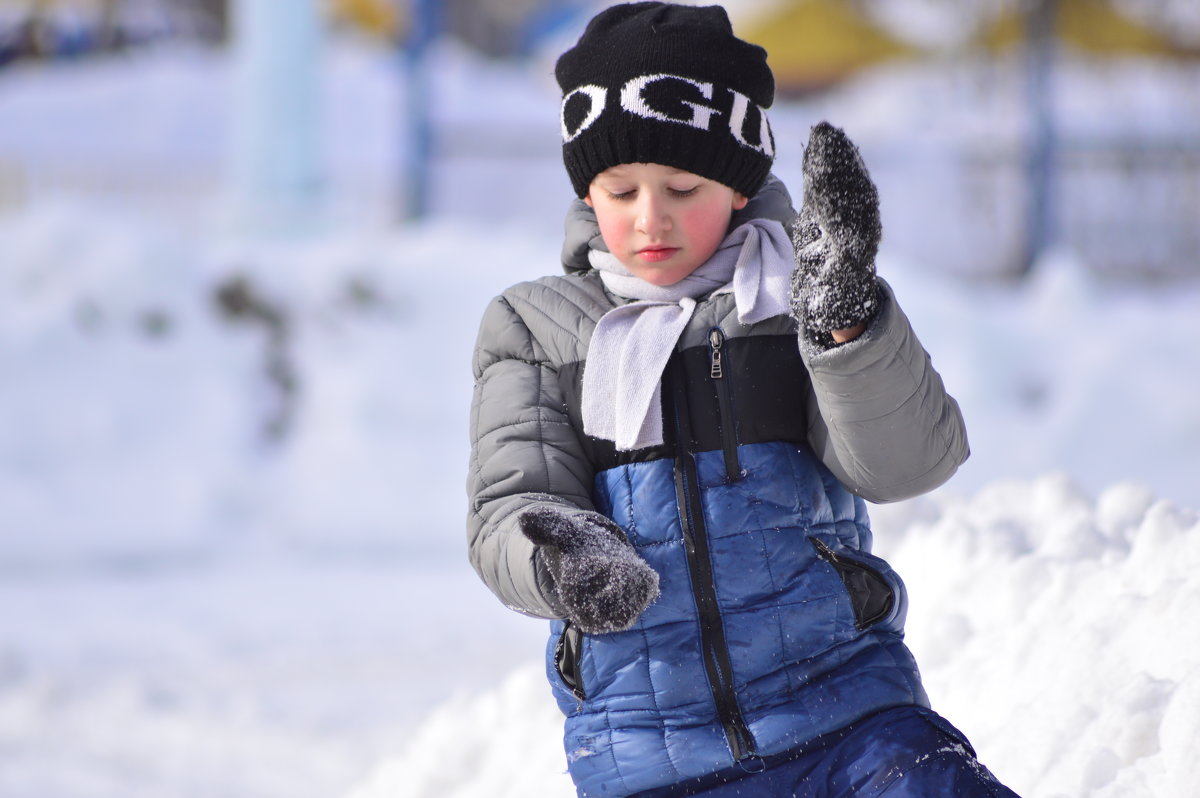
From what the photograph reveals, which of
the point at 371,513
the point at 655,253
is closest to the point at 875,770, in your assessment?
the point at 655,253

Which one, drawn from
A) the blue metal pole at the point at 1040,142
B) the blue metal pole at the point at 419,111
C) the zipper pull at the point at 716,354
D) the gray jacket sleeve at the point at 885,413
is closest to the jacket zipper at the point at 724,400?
the zipper pull at the point at 716,354

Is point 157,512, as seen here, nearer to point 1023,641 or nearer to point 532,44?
point 1023,641

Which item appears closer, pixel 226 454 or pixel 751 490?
pixel 751 490

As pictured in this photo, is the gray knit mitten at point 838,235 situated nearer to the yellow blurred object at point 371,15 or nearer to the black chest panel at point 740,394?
the black chest panel at point 740,394

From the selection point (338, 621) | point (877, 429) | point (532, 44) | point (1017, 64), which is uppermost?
point (532, 44)

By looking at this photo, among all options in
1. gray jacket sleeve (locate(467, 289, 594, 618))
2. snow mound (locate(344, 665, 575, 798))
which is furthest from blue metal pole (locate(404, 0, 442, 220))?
gray jacket sleeve (locate(467, 289, 594, 618))

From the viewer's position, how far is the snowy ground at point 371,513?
9.55 feet

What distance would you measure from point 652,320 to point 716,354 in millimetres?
97

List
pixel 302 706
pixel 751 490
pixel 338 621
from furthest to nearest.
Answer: pixel 338 621, pixel 302 706, pixel 751 490

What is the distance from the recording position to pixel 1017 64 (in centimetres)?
1326

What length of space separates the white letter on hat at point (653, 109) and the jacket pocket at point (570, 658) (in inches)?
27.1

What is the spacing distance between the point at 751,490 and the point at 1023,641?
4.44 ft

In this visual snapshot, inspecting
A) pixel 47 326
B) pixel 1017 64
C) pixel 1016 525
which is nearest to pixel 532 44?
pixel 1017 64

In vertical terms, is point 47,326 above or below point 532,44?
below
